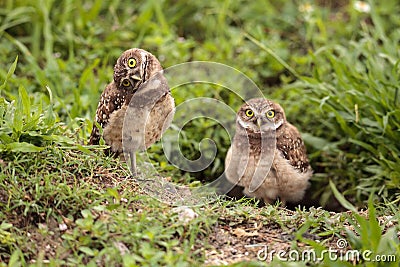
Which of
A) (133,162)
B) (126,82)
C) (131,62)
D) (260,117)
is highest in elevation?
(131,62)

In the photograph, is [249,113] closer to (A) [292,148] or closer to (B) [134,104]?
(A) [292,148]

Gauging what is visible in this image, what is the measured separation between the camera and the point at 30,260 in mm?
3508

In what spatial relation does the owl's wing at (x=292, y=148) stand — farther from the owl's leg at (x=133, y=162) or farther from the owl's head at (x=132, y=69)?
the owl's head at (x=132, y=69)

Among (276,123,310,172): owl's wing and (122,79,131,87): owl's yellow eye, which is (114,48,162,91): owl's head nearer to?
(122,79,131,87): owl's yellow eye

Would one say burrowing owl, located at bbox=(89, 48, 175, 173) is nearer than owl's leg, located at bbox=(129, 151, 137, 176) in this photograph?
Yes

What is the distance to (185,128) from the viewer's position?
5.97 m

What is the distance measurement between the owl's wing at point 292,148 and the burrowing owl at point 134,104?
1.12 meters

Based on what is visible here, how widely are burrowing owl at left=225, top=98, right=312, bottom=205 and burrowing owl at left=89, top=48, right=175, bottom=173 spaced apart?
0.83 m

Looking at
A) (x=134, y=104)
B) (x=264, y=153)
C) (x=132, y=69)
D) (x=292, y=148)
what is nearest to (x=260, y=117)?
(x=264, y=153)

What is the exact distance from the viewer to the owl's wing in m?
5.20

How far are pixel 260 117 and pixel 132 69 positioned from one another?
1323 millimetres

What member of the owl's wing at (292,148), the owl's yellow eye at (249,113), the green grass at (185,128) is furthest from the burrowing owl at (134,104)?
the owl's wing at (292,148)

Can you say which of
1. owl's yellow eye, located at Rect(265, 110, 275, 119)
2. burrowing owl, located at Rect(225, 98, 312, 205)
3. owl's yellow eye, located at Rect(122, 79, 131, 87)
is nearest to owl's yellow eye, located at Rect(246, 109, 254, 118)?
burrowing owl, located at Rect(225, 98, 312, 205)

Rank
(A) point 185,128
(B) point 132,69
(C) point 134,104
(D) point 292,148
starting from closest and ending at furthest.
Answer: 1. (B) point 132,69
2. (C) point 134,104
3. (D) point 292,148
4. (A) point 185,128
